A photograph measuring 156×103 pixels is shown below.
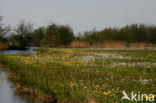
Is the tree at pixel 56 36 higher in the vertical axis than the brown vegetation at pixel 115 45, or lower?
higher

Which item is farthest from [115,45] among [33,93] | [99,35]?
[33,93]

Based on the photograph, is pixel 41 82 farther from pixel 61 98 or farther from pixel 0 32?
pixel 0 32

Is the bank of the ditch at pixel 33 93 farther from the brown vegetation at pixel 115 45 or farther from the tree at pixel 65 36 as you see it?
the tree at pixel 65 36

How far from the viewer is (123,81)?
10352 millimetres

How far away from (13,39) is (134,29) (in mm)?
33487

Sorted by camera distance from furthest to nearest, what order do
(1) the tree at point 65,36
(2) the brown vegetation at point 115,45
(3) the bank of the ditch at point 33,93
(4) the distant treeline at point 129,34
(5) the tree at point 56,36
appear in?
(1) the tree at point 65,36 → (5) the tree at point 56,36 → (4) the distant treeline at point 129,34 → (2) the brown vegetation at point 115,45 → (3) the bank of the ditch at point 33,93

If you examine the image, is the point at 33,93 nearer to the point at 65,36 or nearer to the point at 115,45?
the point at 115,45

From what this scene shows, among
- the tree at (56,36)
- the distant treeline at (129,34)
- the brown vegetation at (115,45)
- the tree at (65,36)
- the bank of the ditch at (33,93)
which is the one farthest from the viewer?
the tree at (65,36)

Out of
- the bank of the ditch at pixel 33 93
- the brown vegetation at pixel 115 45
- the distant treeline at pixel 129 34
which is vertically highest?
the distant treeline at pixel 129 34

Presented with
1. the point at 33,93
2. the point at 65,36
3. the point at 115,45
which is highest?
the point at 65,36

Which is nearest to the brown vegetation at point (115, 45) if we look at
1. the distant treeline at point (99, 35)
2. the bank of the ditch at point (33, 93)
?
the distant treeline at point (99, 35)

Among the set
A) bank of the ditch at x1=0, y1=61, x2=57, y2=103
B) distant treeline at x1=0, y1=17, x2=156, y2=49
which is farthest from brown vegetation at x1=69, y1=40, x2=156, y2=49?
bank of the ditch at x1=0, y1=61, x2=57, y2=103

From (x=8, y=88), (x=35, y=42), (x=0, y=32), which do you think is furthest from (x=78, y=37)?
(x=8, y=88)

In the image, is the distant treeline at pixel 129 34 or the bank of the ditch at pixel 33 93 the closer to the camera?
the bank of the ditch at pixel 33 93
